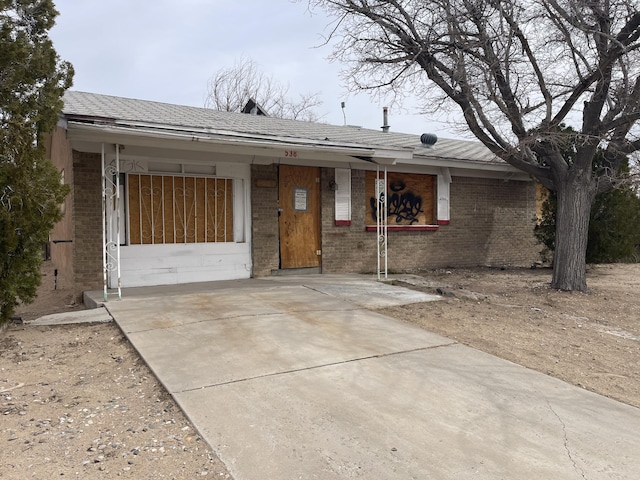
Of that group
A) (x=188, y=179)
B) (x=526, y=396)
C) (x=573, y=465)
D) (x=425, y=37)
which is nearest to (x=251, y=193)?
(x=188, y=179)

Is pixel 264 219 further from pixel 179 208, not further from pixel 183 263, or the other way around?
pixel 183 263

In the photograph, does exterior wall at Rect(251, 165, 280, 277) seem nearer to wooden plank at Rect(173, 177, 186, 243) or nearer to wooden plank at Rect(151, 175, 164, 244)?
wooden plank at Rect(173, 177, 186, 243)

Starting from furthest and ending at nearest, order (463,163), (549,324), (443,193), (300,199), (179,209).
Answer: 1. (443,193)
2. (463,163)
3. (300,199)
4. (179,209)
5. (549,324)

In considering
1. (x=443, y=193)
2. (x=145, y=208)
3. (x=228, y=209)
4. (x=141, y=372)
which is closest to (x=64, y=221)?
(x=145, y=208)

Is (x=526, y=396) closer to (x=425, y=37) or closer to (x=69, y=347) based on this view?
(x=69, y=347)

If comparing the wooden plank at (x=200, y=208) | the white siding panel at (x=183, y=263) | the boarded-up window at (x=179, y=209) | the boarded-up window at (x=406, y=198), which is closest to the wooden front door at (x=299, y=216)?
the white siding panel at (x=183, y=263)

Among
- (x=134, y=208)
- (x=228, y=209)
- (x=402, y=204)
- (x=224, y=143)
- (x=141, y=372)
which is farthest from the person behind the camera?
(x=402, y=204)

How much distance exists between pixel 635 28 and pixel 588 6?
1045 millimetres

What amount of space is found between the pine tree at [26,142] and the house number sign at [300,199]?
16.2ft

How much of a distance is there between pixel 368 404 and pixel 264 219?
629 cm

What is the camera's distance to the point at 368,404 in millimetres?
3621

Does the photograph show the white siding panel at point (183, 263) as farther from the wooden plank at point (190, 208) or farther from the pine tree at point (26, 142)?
the pine tree at point (26, 142)

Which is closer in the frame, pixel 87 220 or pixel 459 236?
pixel 87 220

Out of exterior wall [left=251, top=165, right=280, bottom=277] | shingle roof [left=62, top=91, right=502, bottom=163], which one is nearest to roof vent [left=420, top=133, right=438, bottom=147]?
shingle roof [left=62, top=91, right=502, bottom=163]
